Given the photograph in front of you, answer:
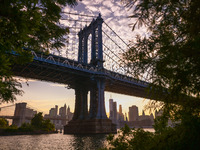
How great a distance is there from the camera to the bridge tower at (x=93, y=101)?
4344 cm

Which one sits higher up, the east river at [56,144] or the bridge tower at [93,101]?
the bridge tower at [93,101]

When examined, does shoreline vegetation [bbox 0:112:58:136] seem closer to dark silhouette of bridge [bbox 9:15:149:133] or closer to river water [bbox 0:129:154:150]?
dark silhouette of bridge [bbox 9:15:149:133]

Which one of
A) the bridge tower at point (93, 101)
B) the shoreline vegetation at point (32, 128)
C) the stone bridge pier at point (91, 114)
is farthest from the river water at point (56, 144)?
the shoreline vegetation at point (32, 128)

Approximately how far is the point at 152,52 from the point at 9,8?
4847 mm

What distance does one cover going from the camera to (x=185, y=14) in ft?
15.1

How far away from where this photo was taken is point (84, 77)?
53.2 meters

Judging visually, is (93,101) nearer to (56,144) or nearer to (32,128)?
(32,128)

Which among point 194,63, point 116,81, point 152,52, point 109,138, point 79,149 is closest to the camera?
point 194,63

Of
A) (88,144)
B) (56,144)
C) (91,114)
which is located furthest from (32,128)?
(88,144)

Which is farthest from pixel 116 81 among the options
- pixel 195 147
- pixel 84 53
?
pixel 195 147

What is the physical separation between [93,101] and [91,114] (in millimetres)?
4457

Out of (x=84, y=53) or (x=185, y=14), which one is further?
(x=84, y=53)

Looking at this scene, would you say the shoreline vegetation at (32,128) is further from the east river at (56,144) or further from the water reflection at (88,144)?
the water reflection at (88,144)

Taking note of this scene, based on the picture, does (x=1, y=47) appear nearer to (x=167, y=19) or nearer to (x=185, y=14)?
(x=167, y=19)
